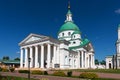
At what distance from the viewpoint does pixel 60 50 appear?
69.6 m

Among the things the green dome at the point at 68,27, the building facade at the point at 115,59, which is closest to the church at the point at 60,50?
the green dome at the point at 68,27

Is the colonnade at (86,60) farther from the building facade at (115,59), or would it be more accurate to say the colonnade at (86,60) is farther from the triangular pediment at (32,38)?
the triangular pediment at (32,38)

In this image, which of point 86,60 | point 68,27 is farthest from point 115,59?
point 68,27

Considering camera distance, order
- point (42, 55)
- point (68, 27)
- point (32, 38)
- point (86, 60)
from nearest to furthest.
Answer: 1. point (42, 55)
2. point (32, 38)
3. point (68, 27)
4. point (86, 60)

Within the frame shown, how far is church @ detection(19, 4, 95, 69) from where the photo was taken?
6650 cm

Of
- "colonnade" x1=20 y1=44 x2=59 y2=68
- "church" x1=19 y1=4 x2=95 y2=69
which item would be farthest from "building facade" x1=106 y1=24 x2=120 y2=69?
"colonnade" x1=20 y1=44 x2=59 y2=68

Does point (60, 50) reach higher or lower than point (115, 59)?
higher

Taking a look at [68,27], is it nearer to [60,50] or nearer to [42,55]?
[60,50]

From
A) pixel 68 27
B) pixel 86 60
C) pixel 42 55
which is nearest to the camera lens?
pixel 42 55

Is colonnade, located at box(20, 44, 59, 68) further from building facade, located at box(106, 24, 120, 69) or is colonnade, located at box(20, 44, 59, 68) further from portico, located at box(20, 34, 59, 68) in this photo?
building facade, located at box(106, 24, 120, 69)

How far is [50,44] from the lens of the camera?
65.0 metres

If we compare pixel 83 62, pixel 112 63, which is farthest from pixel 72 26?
pixel 112 63

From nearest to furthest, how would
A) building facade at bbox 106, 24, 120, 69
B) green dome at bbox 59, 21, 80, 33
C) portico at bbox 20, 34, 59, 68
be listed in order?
1. portico at bbox 20, 34, 59, 68
2. green dome at bbox 59, 21, 80, 33
3. building facade at bbox 106, 24, 120, 69

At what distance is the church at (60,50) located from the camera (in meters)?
66.5
